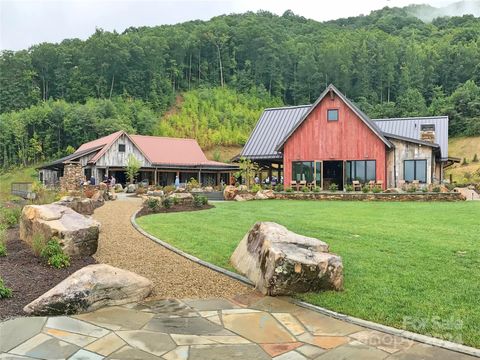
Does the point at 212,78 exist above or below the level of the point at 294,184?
above

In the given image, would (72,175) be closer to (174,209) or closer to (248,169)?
(248,169)

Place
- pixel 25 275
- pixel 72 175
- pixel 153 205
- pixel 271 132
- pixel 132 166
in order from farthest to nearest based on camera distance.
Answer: pixel 132 166 < pixel 72 175 < pixel 271 132 < pixel 153 205 < pixel 25 275

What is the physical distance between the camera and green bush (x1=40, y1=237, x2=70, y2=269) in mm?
6316

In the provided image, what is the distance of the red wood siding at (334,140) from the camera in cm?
2344

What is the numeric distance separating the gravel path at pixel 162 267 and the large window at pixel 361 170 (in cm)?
1667

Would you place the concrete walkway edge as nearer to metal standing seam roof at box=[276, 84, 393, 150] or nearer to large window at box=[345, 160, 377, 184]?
metal standing seam roof at box=[276, 84, 393, 150]

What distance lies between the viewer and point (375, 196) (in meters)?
19.0

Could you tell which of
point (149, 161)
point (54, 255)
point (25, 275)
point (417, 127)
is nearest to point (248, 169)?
point (149, 161)

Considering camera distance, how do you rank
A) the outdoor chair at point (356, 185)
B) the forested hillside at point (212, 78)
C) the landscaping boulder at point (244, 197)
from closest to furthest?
1. the landscaping boulder at point (244, 197)
2. the outdoor chair at point (356, 185)
3. the forested hillside at point (212, 78)

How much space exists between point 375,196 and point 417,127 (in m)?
12.4

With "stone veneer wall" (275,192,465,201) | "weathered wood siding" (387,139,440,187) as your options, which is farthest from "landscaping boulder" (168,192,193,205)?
"weathered wood siding" (387,139,440,187)

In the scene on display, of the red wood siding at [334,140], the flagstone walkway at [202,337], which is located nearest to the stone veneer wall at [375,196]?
the red wood siding at [334,140]

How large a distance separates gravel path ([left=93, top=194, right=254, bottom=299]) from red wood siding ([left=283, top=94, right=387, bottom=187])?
16109 millimetres

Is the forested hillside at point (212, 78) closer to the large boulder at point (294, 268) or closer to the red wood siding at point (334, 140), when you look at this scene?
the red wood siding at point (334, 140)
